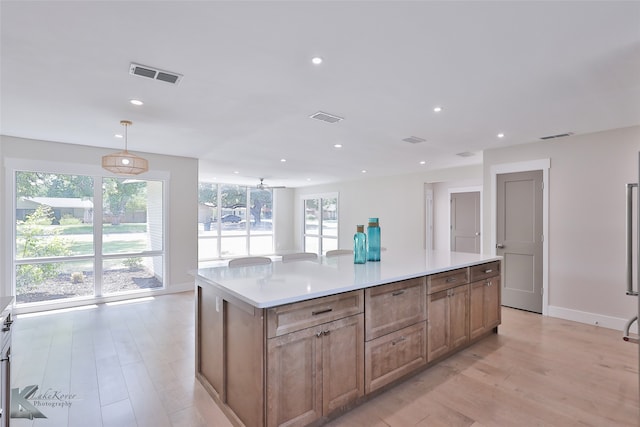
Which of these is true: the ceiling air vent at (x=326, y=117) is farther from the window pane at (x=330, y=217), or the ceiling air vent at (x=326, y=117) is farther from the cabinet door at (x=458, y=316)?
the window pane at (x=330, y=217)

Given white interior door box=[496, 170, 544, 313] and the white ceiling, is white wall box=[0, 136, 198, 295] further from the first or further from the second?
white interior door box=[496, 170, 544, 313]

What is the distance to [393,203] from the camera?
7879mm

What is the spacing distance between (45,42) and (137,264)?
4116 millimetres

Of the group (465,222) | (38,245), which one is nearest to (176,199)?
(38,245)

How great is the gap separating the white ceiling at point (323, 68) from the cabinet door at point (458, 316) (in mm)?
1802

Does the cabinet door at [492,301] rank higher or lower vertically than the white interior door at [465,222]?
lower

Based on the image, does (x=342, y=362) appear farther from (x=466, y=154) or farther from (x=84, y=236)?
(x=84, y=236)

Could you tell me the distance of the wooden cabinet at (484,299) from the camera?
3.14 metres

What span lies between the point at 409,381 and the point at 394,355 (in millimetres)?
380

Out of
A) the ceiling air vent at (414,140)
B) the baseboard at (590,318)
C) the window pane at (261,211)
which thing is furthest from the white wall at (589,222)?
the window pane at (261,211)

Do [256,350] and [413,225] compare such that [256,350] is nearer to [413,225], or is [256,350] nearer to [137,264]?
[137,264]

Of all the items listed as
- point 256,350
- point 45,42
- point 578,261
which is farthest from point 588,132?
point 45,42

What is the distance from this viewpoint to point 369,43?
1.95 m

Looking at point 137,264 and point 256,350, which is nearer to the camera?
point 256,350
